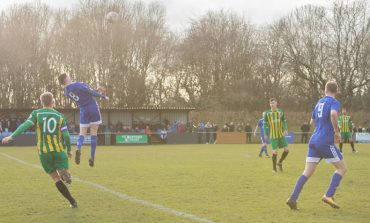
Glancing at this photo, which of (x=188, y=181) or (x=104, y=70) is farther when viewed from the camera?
(x=104, y=70)

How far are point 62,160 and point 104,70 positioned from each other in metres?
41.0

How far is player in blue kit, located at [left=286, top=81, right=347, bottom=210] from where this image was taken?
8.41 m

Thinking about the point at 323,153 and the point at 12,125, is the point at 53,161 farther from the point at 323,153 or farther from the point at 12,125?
the point at 12,125

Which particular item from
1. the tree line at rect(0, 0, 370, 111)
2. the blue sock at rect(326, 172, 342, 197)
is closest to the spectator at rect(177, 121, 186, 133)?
the tree line at rect(0, 0, 370, 111)

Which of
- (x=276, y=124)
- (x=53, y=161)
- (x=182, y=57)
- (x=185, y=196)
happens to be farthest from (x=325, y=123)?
(x=182, y=57)

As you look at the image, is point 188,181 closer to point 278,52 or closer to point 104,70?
point 104,70

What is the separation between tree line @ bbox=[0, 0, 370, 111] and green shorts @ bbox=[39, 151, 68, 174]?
39.1 meters

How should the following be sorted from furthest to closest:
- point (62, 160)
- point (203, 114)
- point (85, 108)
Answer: point (203, 114)
point (85, 108)
point (62, 160)

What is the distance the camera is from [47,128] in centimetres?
830

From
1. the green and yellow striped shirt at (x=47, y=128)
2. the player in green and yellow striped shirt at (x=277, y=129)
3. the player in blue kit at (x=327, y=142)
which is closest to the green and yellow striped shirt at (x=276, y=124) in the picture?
the player in green and yellow striped shirt at (x=277, y=129)

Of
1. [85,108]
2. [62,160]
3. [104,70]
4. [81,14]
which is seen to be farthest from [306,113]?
[62,160]

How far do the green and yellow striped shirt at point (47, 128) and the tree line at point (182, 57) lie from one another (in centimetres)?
3902

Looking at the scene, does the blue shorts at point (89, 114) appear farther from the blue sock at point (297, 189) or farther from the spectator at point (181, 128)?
the spectator at point (181, 128)

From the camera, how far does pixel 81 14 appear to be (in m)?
47.8
